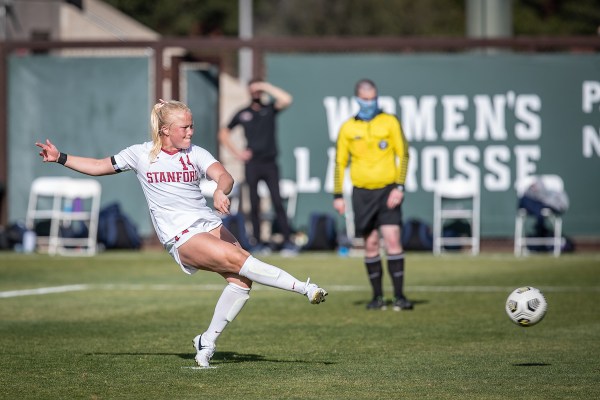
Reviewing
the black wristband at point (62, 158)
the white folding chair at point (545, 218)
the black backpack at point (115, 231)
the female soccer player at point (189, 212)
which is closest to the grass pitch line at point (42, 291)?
the black wristband at point (62, 158)

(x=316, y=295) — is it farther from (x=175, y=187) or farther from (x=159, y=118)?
(x=159, y=118)

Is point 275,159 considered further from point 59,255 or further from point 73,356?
point 73,356

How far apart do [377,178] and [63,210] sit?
1053 cm

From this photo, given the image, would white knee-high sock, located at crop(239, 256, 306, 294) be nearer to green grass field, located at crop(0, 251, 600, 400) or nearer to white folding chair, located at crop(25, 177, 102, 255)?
green grass field, located at crop(0, 251, 600, 400)

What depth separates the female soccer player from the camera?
870cm

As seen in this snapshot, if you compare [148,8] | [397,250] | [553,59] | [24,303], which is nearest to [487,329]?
[397,250]

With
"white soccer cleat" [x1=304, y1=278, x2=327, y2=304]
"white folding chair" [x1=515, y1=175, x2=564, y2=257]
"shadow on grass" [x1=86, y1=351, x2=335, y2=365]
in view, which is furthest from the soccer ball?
"white folding chair" [x1=515, y1=175, x2=564, y2=257]

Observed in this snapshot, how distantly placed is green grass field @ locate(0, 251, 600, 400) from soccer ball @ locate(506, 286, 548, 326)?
315mm

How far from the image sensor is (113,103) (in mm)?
22781

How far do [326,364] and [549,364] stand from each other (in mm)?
1669

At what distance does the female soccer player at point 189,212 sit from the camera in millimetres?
8703

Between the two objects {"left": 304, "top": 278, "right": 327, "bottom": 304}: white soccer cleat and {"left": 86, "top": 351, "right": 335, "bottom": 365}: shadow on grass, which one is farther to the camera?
{"left": 86, "top": 351, "right": 335, "bottom": 365}: shadow on grass

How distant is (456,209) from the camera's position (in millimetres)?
22125

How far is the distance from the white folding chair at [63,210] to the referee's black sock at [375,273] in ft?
29.2
